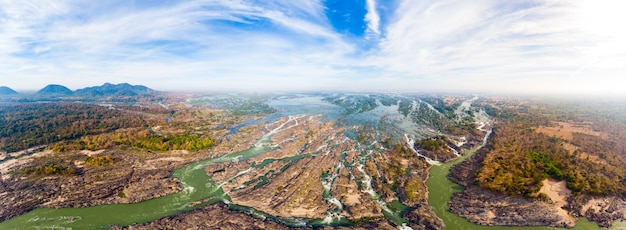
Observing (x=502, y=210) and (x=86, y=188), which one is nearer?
(x=502, y=210)

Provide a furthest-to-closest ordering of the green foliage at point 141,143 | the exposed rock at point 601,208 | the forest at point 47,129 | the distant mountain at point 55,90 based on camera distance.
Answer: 1. the distant mountain at point 55,90
2. the forest at point 47,129
3. the green foliage at point 141,143
4. the exposed rock at point 601,208

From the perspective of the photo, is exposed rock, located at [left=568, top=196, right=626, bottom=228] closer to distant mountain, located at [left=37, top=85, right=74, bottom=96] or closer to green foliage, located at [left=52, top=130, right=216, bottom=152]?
green foliage, located at [left=52, top=130, right=216, bottom=152]

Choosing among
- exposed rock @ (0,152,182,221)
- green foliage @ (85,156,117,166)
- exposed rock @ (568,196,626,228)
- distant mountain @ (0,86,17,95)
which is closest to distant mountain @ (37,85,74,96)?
distant mountain @ (0,86,17,95)

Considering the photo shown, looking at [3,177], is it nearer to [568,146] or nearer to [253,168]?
[253,168]

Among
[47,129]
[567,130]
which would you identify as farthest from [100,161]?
[567,130]

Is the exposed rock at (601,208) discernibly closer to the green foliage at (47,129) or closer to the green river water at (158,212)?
the green river water at (158,212)

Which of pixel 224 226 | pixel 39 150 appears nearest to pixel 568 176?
pixel 224 226

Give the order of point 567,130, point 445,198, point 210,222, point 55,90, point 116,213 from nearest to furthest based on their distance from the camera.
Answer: point 210,222
point 116,213
point 445,198
point 567,130
point 55,90

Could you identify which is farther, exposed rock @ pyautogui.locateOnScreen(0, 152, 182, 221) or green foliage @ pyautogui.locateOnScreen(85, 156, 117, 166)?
green foliage @ pyautogui.locateOnScreen(85, 156, 117, 166)

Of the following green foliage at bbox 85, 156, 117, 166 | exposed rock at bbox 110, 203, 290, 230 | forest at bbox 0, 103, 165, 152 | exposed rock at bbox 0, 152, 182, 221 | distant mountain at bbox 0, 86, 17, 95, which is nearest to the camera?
exposed rock at bbox 110, 203, 290, 230

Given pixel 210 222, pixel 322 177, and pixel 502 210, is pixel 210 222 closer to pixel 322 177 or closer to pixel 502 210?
pixel 322 177

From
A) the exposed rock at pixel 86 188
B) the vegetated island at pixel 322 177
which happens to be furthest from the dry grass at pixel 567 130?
the exposed rock at pixel 86 188
